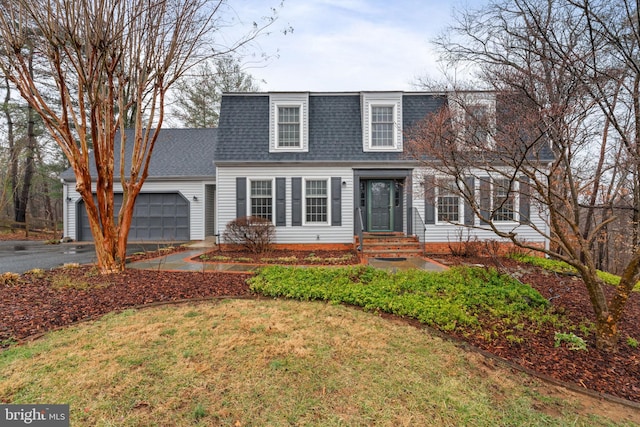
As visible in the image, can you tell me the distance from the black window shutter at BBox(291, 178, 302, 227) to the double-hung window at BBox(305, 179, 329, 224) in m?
0.25

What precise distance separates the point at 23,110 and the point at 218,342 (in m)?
23.4

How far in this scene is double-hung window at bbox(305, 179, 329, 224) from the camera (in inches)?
391

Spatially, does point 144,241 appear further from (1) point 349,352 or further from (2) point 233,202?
(1) point 349,352

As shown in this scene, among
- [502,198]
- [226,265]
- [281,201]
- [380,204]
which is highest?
[281,201]

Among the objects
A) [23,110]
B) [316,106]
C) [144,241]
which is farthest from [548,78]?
[23,110]

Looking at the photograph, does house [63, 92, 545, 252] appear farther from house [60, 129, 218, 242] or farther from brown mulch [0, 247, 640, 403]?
brown mulch [0, 247, 640, 403]

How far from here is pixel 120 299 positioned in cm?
432

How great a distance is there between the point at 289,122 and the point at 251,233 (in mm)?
4116

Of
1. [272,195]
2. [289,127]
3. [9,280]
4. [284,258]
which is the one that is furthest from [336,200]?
[9,280]

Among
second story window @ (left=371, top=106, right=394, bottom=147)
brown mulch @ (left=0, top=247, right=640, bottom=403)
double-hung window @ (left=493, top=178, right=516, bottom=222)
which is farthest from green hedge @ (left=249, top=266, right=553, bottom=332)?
second story window @ (left=371, top=106, right=394, bottom=147)

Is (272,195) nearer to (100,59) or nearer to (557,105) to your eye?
(100,59)

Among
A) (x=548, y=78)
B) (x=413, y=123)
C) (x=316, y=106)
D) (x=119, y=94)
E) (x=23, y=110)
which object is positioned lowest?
(x=548, y=78)

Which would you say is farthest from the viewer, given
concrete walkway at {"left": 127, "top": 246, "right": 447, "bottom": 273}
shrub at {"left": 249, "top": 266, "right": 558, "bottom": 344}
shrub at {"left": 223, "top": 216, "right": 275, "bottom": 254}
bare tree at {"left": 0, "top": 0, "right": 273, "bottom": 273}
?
shrub at {"left": 223, "top": 216, "right": 275, "bottom": 254}

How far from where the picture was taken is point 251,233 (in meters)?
9.06
